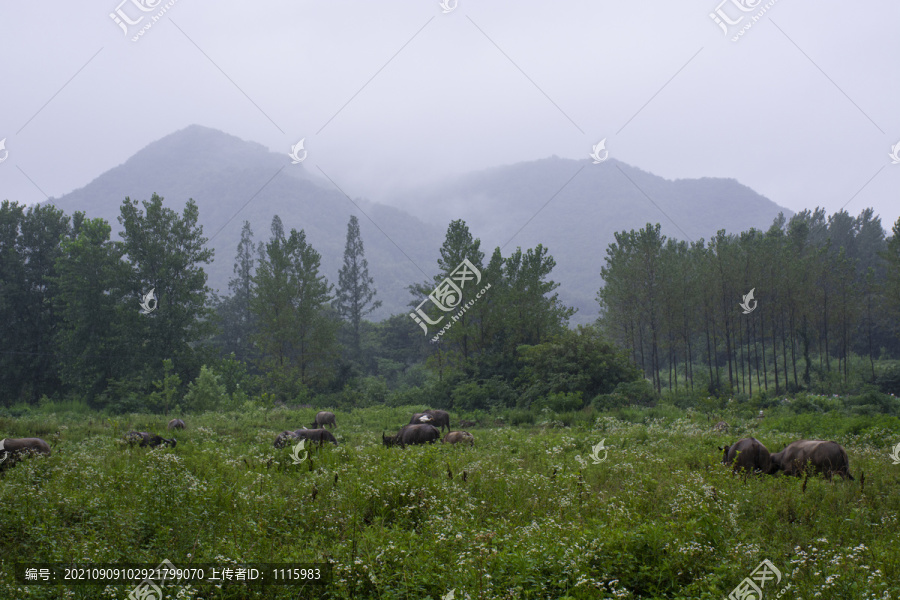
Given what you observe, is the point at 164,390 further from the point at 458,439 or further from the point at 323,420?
the point at 458,439

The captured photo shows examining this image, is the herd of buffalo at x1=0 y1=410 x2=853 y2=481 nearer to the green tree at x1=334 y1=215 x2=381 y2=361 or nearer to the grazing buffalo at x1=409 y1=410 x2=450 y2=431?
the grazing buffalo at x1=409 y1=410 x2=450 y2=431

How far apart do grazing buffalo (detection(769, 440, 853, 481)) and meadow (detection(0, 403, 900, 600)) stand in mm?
413

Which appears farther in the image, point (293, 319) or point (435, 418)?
point (293, 319)

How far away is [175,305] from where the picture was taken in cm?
3650

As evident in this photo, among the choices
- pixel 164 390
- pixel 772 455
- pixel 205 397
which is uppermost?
pixel 164 390

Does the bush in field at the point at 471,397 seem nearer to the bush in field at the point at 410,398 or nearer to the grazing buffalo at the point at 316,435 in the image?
the bush in field at the point at 410,398

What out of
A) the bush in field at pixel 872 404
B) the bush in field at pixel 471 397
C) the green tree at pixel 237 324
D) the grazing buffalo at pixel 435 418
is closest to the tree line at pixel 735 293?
the bush in field at pixel 872 404

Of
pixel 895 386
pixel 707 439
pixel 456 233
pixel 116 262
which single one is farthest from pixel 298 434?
pixel 895 386

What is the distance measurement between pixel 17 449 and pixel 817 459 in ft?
60.7

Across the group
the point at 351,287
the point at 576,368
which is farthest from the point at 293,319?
the point at 351,287

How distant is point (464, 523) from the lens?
7465 mm

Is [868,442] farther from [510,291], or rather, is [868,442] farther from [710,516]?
[510,291]
